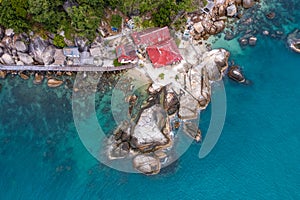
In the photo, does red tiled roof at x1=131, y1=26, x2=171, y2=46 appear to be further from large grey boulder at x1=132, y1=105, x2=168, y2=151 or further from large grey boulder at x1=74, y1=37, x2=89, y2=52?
large grey boulder at x1=132, y1=105, x2=168, y2=151

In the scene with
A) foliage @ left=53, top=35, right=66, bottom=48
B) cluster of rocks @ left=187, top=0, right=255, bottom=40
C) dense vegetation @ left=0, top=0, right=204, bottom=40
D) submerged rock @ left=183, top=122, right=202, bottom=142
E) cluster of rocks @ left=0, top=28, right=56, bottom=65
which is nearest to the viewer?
dense vegetation @ left=0, top=0, right=204, bottom=40

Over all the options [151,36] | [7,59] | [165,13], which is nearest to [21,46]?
[7,59]

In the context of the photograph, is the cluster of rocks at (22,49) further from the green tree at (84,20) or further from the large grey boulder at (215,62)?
the large grey boulder at (215,62)

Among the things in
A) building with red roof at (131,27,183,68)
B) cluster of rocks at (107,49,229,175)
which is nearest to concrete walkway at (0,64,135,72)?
building with red roof at (131,27,183,68)

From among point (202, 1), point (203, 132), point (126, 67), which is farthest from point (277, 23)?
point (126, 67)

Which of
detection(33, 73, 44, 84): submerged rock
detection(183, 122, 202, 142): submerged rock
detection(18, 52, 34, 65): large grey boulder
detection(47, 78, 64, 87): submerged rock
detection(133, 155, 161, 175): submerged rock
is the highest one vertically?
detection(18, 52, 34, 65): large grey boulder

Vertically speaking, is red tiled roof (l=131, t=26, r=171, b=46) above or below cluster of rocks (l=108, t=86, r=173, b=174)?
above

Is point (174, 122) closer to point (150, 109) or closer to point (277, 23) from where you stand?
point (150, 109)

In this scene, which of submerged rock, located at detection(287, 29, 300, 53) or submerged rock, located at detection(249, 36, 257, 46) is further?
submerged rock, located at detection(249, 36, 257, 46)
